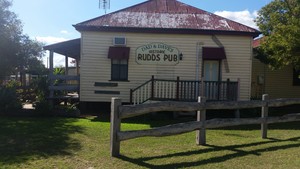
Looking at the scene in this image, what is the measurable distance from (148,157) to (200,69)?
10.0 metres

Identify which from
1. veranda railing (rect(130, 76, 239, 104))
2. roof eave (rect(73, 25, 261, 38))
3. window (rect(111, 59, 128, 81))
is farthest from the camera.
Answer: window (rect(111, 59, 128, 81))

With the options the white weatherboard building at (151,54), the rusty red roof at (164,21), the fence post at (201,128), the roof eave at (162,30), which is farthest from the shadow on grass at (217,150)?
the rusty red roof at (164,21)

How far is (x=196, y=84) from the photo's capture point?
595 inches

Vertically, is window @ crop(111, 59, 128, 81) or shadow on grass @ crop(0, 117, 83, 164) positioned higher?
window @ crop(111, 59, 128, 81)

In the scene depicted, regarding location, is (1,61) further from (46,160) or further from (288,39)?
(288,39)

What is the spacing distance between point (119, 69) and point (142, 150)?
29.9 feet

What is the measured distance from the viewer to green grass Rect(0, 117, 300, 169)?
6457 mm

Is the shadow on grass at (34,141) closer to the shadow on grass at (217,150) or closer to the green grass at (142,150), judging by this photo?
the green grass at (142,150)

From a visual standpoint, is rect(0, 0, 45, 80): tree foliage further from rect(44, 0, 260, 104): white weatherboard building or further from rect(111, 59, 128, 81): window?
rect(111, 59, 128, 81): window

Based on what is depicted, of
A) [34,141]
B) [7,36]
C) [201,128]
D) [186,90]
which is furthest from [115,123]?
[7,36]

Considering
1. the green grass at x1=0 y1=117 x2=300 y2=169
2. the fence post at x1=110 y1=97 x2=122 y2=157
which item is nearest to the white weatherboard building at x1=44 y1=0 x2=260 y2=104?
the green grass at x1=0 y1=117 x2=300 y2=169

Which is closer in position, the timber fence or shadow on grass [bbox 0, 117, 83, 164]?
the timber fence

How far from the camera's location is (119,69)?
1631 cm

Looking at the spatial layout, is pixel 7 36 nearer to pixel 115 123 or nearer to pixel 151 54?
pixel 151 54
